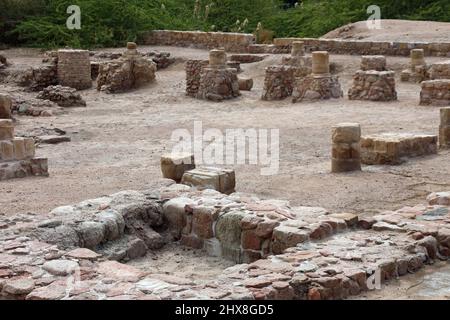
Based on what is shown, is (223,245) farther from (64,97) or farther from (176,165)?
(64,97)

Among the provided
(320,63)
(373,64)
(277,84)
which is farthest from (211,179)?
(373,64)

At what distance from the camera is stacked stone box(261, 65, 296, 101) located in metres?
20.6

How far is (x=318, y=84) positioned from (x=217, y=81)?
2785 millimetres

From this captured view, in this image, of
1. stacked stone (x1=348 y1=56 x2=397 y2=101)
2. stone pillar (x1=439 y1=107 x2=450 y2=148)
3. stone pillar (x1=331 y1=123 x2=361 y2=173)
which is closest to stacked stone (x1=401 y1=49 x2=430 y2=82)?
stacked stone (x1=348 y1=56 x2=397 y2=101)

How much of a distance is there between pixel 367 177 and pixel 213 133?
4871 millimetres

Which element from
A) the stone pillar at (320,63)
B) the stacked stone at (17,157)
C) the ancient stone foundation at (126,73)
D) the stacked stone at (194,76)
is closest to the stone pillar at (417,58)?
the stone pillar at (320,63)

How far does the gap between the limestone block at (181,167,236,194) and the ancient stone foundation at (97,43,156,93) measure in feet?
43.3

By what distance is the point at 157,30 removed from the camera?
31.8 m

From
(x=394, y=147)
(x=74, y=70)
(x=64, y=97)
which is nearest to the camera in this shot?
(x=394, y=147)

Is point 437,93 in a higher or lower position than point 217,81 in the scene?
lower

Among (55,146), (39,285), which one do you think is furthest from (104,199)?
(55,146)

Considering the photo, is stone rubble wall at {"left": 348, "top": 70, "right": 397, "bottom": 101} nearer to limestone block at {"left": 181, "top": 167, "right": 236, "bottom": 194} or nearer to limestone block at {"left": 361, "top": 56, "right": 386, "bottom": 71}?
limestone block at {"left": 361, "top": 56, "right": 386, "bottom": 71}

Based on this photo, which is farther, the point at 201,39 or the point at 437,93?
the point at 201,39

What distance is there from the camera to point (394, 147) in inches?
479
